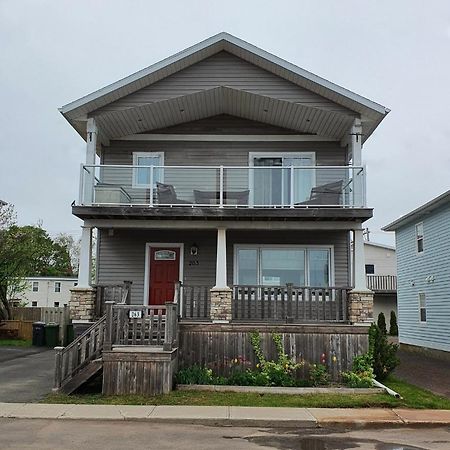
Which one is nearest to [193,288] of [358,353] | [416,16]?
[358,353]

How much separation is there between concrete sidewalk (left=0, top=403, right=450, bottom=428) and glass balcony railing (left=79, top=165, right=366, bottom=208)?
5590 mm

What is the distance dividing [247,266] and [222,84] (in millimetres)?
5309

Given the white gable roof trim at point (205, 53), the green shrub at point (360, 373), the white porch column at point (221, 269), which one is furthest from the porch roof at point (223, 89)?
the green shrub at point (360, 373)

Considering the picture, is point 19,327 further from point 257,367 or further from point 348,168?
point 348,168

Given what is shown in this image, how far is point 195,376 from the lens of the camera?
13188 millimetres

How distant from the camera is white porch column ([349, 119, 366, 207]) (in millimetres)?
14828

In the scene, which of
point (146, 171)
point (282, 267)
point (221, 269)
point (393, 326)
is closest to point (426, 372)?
point (282, 267)

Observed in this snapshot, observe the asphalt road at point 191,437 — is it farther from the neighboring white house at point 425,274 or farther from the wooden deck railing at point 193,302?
the neighboring white house at point 425,274

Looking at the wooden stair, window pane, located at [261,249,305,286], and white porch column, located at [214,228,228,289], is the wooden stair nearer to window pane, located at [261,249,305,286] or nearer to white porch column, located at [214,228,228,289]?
white porch column, located at [214,228,228,289]

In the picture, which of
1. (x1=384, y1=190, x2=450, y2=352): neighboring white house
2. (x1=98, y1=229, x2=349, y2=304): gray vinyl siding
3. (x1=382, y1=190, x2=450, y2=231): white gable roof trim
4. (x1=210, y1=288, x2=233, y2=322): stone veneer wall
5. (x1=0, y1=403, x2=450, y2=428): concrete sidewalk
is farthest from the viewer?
(x1=384, y1=190, x2=450, y2=352): neighboring white house

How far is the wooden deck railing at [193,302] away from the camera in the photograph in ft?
48.0

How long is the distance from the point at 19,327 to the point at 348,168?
20061 millimetres

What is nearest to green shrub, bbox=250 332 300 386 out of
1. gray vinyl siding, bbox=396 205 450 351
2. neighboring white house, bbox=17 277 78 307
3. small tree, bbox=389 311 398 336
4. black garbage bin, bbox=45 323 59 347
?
gray vinyl siding, bbox=396 205 450 351

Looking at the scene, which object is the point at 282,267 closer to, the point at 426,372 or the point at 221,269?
the point at 221,269
